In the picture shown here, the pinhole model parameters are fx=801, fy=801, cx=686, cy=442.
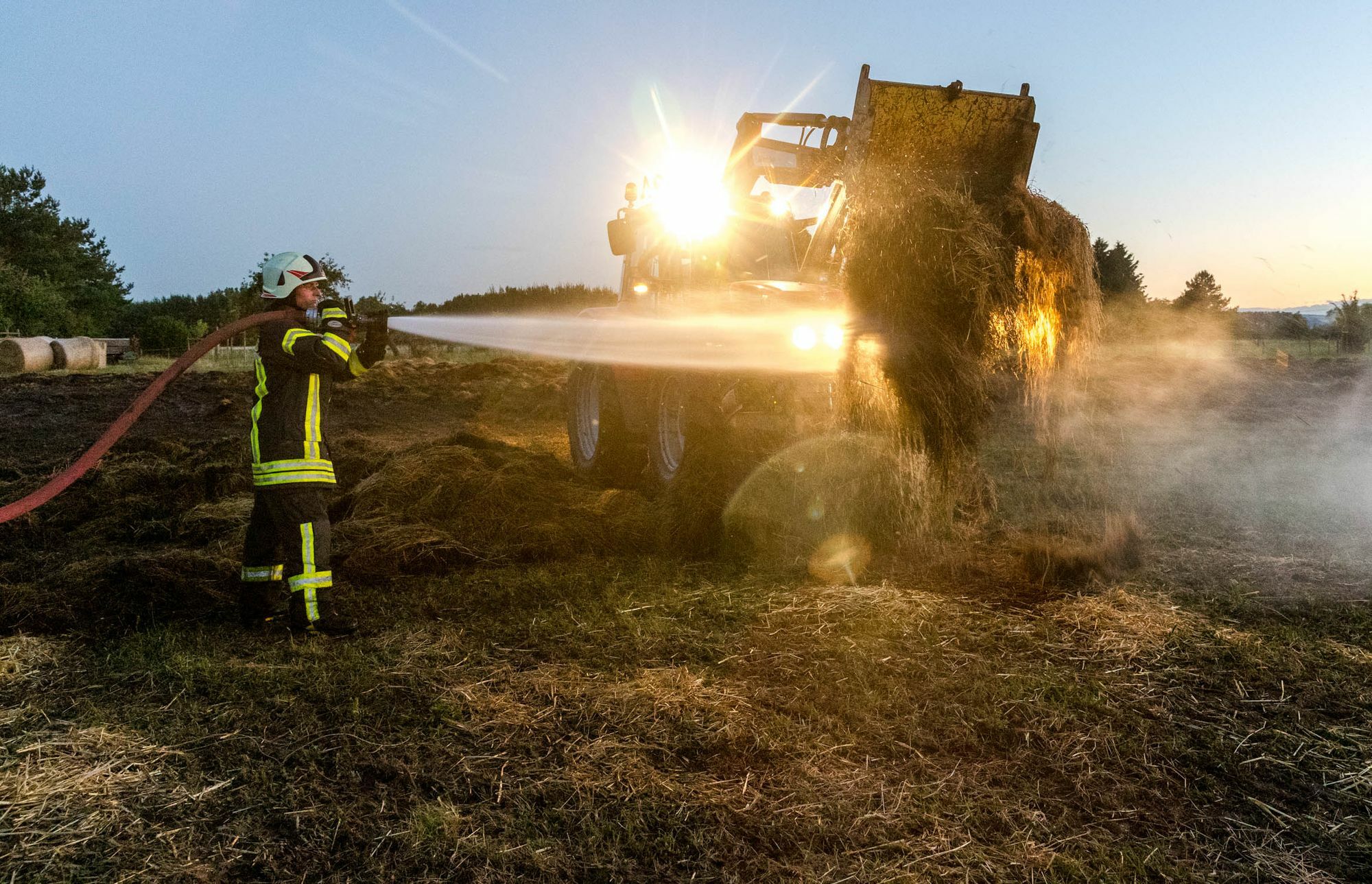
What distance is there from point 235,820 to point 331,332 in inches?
104

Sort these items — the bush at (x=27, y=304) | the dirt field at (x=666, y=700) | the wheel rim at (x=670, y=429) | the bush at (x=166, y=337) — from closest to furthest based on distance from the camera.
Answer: the dirt field at (x=666, y=700) < the wheel rim at (x=670, y=429) < the bush at (x=166, y=337) < the bush at (x=27, y=304)

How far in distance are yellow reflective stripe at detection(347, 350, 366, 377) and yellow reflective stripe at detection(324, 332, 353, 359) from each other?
0.05m

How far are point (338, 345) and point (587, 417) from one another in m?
4.69

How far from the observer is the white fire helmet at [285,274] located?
4621 mm

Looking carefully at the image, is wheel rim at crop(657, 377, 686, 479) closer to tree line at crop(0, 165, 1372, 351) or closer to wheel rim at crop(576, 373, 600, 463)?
wheel rim at crop(576, 373, 600, 463)

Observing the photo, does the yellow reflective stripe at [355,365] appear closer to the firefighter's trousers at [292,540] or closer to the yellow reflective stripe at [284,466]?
the yellow reflective stripe at [284,466]

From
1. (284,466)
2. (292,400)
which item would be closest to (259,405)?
(292,400)

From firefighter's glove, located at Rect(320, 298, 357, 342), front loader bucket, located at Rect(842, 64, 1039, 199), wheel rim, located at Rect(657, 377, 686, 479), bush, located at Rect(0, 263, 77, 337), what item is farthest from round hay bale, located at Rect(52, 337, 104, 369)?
front loader bucket, located at Rect(842, 64, 1039, 199)

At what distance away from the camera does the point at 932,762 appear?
3102 millimetres

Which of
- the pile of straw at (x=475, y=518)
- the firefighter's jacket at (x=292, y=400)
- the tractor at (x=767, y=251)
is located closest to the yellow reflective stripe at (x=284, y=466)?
the firefighter's jacket at (x=292, y=400)

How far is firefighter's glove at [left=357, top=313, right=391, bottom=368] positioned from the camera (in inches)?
185

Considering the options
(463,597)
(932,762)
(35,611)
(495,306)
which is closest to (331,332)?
(463,597)

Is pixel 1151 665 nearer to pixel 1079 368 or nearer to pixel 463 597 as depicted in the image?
pixel 1079 368

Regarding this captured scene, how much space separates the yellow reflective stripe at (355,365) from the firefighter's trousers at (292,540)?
0.67 m
